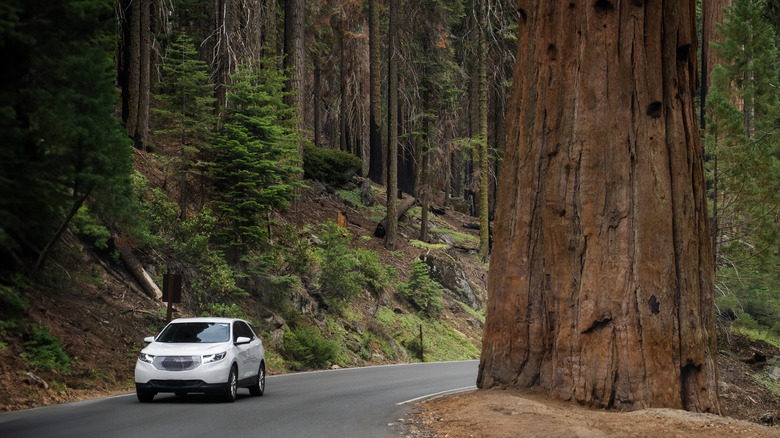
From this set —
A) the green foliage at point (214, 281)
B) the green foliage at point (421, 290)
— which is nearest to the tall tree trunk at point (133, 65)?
the green foliage at point (214, 281)

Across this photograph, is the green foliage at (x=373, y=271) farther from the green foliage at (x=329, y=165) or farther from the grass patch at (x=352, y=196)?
the grass patch at (x=352, y=196)

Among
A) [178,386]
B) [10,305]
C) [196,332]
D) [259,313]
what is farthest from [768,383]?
[10,305]

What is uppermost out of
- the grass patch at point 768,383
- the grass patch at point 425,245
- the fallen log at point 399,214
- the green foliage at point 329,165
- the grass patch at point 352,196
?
the green foliage at point 329,165

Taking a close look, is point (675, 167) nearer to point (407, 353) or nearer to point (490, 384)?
point (490, 384)

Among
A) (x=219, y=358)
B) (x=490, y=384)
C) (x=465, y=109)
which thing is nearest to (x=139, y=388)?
(x=219, y=358)

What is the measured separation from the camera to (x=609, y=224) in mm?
12664

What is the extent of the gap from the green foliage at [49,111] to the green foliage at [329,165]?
2730 cm

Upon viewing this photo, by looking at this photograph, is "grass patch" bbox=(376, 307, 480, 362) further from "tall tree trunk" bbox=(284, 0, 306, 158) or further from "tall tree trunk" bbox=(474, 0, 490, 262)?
"tall tree trunk" bbox=(474, 0, 490, 262)

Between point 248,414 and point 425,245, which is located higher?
point 425,245

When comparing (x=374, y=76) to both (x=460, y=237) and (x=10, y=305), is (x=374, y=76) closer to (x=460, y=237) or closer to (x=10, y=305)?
(x=460, y=237)

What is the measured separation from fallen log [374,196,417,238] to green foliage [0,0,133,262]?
26732mm

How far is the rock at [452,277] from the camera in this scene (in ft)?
120

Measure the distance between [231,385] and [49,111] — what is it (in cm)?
708

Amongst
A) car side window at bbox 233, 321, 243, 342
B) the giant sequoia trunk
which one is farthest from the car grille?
the giant sequoia trunk
